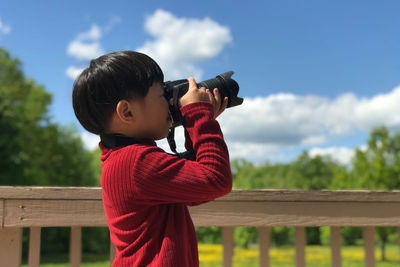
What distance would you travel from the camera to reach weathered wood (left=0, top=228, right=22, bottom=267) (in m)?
1.56

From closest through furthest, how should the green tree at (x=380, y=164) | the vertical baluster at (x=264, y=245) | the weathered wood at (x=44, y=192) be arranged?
the weathered wood at (x=44, y=192) < the vertical baluster at (x=264, y=245) < the green tree at (x=380, y=164)

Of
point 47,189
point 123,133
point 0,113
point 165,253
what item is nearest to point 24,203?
point 47,189

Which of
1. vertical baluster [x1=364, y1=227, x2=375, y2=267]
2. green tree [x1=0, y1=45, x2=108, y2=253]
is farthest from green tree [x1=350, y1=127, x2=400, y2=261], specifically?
vertical baluster [x1=364, y1=227, x2=375, y2=267]

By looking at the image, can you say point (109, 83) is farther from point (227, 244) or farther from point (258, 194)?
point (227, 244)

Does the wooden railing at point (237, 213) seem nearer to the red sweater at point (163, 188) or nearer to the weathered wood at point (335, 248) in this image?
the weathered wood at point (335, 248)

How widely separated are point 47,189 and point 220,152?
764 mm

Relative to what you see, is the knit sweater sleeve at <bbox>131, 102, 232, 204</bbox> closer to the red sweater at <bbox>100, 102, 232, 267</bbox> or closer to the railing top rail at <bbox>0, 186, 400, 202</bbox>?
the red sweater at <bbox>100, 102, 232, 267</bbox>

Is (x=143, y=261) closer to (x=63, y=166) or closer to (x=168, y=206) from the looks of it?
(x=168, y=206)

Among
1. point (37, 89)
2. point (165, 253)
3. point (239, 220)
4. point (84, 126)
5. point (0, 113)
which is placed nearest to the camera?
point (165, 253)

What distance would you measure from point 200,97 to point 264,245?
88 cm

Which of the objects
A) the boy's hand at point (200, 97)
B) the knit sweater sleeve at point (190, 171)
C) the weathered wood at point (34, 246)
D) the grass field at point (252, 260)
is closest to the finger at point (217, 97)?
the boy's hand at point (200, 97)

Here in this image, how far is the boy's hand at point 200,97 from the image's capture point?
3.79 feet

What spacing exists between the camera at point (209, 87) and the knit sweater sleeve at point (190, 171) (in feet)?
0.24

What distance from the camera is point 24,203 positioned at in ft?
5.00
